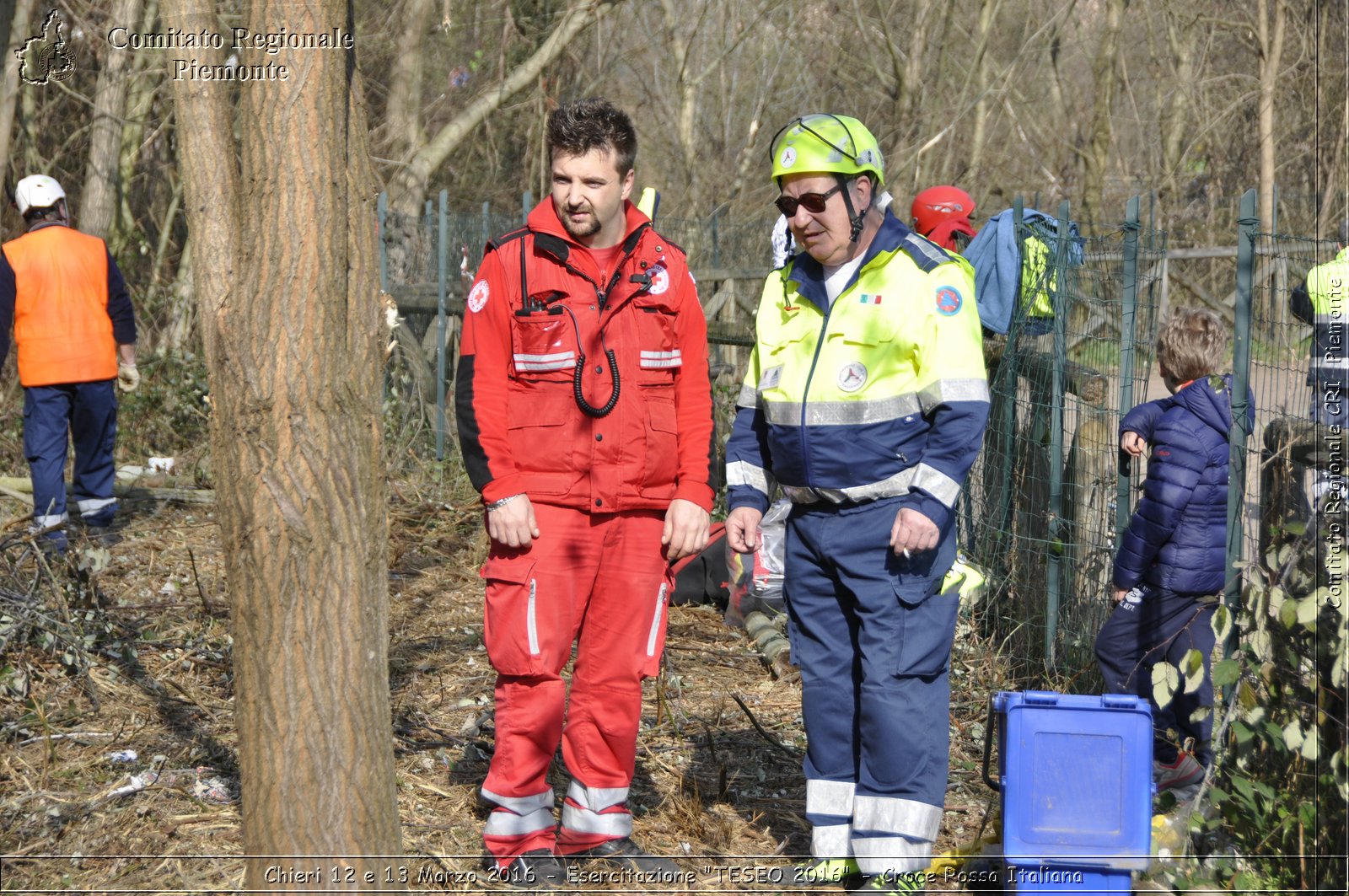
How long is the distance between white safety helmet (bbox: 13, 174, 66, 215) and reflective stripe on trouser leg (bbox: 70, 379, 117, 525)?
1.08m

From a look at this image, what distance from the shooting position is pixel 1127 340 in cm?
482

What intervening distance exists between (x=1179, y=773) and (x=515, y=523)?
2421 millimetres

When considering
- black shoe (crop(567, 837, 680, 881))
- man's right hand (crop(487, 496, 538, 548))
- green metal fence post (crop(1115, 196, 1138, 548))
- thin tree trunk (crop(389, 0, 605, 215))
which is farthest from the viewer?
thin tree trunk (crop(389, 0, 605, 215))

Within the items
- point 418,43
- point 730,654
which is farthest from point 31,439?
point 418,43

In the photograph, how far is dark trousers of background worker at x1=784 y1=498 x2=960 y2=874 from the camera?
3328 mm

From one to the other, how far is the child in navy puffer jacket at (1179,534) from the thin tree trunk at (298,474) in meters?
2.48

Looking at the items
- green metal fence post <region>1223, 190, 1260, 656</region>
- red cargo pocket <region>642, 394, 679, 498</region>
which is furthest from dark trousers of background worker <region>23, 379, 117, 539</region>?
green metal fence post <region>1223, 190, 1260, 656</region>

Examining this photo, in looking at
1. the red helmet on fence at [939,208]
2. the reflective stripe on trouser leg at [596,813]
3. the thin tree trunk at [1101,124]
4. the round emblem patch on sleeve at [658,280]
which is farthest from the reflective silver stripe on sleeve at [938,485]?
the thin tree trunk at [1101,124]

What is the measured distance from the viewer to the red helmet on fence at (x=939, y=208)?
6.44 metres

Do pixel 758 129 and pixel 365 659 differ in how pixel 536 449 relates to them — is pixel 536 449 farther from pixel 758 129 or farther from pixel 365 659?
pixel 758 129

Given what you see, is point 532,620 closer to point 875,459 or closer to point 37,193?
point 875,459

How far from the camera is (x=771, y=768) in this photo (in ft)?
15.0

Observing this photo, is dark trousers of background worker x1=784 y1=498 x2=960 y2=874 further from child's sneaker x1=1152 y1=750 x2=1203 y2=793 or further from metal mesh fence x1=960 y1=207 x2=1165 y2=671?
metal mesh fence x1=960 y1=207 x2=1165 y2=671

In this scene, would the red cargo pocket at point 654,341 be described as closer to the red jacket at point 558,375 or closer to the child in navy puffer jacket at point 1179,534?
the red jacket at point 558,375
